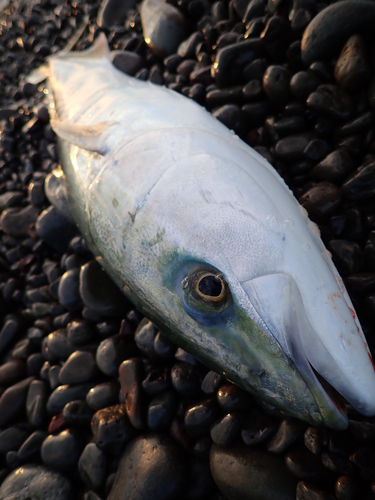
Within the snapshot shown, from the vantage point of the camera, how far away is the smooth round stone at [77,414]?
2020 millimetres

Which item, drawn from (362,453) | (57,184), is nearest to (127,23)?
(57,184)

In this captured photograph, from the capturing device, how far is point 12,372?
2469 millimetres

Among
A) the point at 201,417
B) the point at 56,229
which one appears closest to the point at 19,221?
the point at 56,229

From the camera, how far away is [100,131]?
166cm

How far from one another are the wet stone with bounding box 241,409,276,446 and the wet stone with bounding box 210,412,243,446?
0.04 meters

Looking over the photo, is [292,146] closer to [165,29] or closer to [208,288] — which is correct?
[208,288]

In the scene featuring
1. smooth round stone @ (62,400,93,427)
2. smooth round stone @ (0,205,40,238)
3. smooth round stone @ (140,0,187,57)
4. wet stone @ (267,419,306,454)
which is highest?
smooth round stone @ (140,0,187,57)

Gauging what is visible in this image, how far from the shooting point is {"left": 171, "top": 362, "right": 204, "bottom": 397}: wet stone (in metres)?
1.73

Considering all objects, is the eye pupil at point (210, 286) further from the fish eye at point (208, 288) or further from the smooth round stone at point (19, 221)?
the smooth round stone at point (19, 221)

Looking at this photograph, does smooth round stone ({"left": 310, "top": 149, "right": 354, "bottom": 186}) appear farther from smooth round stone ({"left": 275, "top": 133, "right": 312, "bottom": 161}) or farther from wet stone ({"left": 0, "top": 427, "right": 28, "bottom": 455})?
wet stone ({"left": 0, "top": 427, "right": 28, "bottom": 455})

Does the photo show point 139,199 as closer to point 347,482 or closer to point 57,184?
point 347,482

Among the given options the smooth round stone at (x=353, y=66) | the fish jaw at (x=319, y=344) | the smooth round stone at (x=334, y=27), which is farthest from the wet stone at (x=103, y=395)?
the smooth round stone at (x=334, y=27)

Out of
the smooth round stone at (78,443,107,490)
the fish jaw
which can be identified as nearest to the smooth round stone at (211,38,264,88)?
the fish jaw

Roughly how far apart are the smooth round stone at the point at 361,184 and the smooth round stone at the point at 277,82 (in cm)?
84
